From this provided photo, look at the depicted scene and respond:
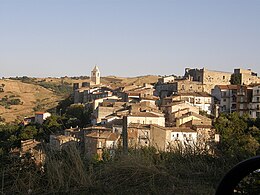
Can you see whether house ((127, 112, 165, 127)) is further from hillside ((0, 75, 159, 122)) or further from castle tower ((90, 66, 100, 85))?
castle tower ((90, 66, 100, 85))

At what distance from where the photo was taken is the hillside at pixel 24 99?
73688mm

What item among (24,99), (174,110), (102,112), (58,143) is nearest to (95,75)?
(24,99)

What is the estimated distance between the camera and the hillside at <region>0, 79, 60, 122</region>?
73.7 metres

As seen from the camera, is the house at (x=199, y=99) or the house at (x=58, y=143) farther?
the house at (x=199, y=99)

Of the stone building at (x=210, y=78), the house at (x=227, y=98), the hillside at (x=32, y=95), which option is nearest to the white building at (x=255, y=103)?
the house at (x=227, y=98)

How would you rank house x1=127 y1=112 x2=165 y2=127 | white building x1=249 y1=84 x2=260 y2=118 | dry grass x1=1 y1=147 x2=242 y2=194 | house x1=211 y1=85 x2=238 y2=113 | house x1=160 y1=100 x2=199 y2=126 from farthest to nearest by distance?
house x1=211 y1=85 x2=238 y2=113 < white building x1=249 y1=84 x2=260 y2=118 < house x1=160 y1=100 x2=199 y2=126 < house x1=127 y1=112 x2=165 y2=127 < dry grass x1=1 y1=147 x2=242 y2=194

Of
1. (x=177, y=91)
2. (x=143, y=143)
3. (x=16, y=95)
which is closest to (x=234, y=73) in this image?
(x=177, y=91)

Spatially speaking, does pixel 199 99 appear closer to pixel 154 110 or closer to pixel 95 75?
pixel 154 110

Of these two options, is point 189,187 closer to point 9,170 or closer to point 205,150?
point 205,150

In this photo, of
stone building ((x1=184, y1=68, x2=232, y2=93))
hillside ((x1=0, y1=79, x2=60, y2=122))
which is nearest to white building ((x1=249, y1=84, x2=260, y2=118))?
stone building ((x1=184, y1=68, x2=232, y2=93))

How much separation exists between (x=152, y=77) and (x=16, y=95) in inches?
1579

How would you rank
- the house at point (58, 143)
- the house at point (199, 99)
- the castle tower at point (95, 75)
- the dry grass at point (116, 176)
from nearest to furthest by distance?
the dry grass at point (116, 176) < the house at point (58, 143) < the house at point (199, 99) < the castle tower at point (95, 75)

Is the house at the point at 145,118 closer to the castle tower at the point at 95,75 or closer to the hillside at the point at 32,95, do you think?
the hillside at the point at 32,95

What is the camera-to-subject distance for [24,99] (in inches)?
3514
